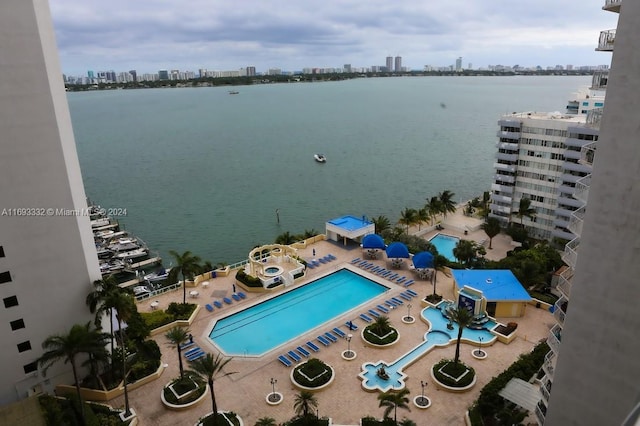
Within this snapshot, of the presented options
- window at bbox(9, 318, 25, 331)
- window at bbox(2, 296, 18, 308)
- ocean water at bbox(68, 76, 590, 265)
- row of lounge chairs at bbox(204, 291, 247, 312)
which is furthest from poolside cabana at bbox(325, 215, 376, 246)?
window at bbox(2, 296, 18, 308)

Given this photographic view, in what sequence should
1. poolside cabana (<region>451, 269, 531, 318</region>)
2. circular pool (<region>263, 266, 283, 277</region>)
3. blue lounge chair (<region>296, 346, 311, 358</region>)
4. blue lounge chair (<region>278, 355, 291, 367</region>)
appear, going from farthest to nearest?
circular pool (<region>263, 266, 283, 277</region>), poolside cabana (<region>451, 269, 531, 318</region>), blue lounge chair (<region>296, 346, 311, 358</region>), blue lounge chair (<region>278, 355, 291, 367</region>)

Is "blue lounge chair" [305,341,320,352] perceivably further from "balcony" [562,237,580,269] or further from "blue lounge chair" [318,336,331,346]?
"balcony" [562,237,580,269]

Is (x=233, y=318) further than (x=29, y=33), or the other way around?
(x=233, y=318)

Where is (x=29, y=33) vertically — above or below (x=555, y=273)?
above

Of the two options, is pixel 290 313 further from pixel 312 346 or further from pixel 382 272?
pixel 382 272

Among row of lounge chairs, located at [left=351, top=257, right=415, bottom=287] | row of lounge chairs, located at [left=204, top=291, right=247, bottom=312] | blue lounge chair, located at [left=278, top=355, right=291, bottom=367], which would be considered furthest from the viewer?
row of lounge chairs, located at [left=351, top=257, right=415, bottom=287]

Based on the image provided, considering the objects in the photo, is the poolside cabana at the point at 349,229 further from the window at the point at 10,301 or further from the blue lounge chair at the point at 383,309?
the window at the point at 10,301

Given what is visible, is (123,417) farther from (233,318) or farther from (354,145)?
(354,145)

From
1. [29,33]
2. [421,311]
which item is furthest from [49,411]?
[421,311]
